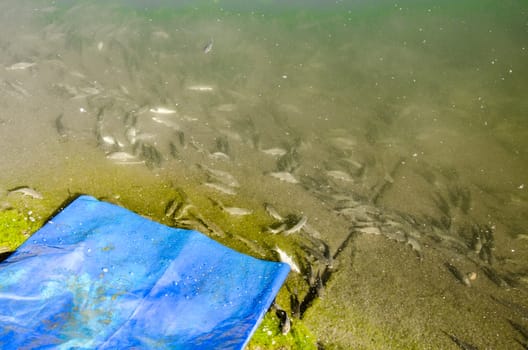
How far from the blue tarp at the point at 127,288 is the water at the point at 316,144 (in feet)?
1.54

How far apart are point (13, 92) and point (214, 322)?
6.06 metres

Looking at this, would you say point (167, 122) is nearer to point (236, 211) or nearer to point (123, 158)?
point (123, 158)

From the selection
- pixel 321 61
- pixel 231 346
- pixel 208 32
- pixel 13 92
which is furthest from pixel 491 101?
pixel 13 92

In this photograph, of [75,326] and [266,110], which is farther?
[266,110]

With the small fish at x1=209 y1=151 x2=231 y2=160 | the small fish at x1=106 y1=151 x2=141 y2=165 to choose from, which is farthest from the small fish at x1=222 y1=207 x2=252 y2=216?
the small fish at x1=106 y1=151 x2=141 y2=165

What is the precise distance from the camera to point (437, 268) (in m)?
4.55

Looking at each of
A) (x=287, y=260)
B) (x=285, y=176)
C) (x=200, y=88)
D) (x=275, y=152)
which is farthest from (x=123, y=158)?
(x=287, y=260)

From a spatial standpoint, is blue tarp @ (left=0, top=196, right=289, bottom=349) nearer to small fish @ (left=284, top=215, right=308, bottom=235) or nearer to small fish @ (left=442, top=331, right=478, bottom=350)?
small fish @ (left=284, top=215, right=308, bottom=235)

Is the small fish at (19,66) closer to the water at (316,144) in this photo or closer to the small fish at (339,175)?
the water at (316,144)

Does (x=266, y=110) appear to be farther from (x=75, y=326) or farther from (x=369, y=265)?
(x=75, y=326)

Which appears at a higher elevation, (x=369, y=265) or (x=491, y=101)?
(x=491, y=101)

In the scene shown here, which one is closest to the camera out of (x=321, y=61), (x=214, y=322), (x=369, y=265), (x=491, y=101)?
(x=214, y=322)

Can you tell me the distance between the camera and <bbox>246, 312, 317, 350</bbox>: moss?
11.7 feet

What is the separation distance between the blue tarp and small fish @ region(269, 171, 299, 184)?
1613 mm
